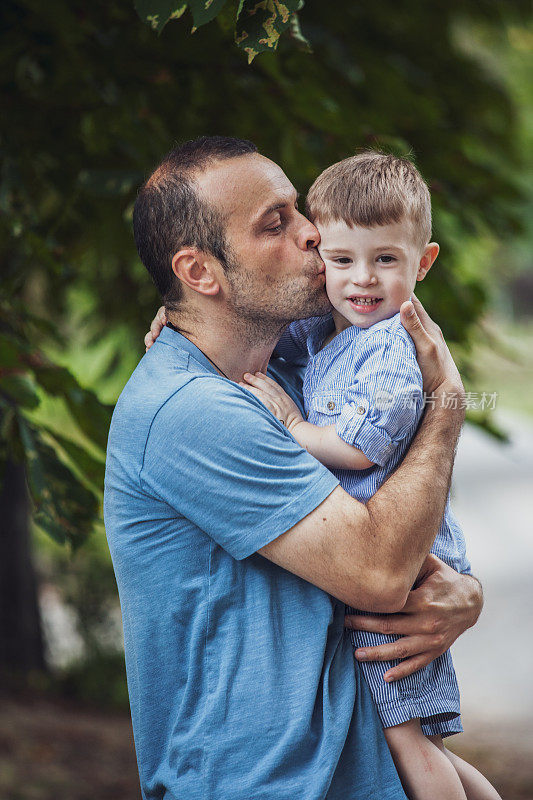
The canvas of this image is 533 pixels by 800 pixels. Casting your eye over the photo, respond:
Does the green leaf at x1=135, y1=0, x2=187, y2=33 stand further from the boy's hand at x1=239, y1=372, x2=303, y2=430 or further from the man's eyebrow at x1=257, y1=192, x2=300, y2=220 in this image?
the boy's hand at x1=239, y1=372, x2=303, y2=430

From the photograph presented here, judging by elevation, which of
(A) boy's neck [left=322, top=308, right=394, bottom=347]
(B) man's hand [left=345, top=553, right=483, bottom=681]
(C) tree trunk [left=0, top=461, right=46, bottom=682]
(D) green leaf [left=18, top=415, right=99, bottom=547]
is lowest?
(C) tree trunk [left=0, top=461, right=46, bottom=682]

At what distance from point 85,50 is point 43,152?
39 centimetres

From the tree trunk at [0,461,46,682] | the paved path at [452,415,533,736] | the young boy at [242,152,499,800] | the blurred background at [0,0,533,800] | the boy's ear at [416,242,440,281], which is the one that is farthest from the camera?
the paved path at [452,415,533,736]

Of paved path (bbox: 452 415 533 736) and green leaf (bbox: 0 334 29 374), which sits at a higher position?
green leaf (bbox: 0 334 29 374)

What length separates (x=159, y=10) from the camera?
194cm

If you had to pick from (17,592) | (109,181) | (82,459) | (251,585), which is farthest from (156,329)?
(17,592)

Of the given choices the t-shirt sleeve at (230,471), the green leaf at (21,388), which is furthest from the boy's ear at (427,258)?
the green leaf at (21,388)

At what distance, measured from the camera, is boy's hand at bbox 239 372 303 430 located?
2006mm

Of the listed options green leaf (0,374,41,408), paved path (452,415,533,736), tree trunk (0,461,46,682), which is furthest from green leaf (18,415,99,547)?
tree trunk (0,461,46,682)

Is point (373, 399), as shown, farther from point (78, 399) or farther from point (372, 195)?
point (78, 399)

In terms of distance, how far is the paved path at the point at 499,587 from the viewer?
22.8 feet

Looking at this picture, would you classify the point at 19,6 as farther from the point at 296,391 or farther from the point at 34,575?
the point at 34,575

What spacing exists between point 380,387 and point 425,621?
20.3 inches

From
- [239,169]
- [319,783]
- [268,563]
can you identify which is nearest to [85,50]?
[239,169]
